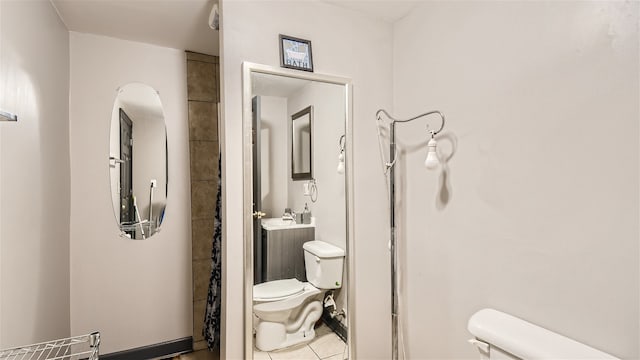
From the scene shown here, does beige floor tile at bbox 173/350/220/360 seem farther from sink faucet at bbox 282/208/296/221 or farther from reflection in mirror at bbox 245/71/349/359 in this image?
sink faucet at bbox 282/208/296/221

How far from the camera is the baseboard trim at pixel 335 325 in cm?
188

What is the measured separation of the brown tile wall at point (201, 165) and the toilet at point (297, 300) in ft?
3.55

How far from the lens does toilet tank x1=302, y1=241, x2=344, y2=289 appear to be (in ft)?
5.96

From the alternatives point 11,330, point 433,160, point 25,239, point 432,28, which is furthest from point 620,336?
point 25,239

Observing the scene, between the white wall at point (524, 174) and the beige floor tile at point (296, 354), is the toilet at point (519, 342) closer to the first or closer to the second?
the white wall at point (524, 174)

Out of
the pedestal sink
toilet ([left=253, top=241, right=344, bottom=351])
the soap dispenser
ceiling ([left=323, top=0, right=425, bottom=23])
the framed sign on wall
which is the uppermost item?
ceiling ([left=323, top=0, right=425, bottom=23])

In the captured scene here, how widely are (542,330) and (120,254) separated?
2.57 metres

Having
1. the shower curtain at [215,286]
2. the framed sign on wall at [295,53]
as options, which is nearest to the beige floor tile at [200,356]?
the shower curtain at [215,286]

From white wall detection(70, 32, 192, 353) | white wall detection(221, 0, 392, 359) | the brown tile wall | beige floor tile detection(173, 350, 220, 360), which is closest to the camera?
white wall detection(221, 0, 392, 359)

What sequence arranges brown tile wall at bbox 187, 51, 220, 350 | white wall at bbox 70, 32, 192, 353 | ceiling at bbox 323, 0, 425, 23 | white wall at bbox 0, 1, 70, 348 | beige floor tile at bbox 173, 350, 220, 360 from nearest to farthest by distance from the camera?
white wall at bbox 0, 1, 70, 348
ceiling at bbox 323, 0, 425, 23
white wall at bbox 70, 32, 192, 353
beige floor tile at bbox 173, 350, 220, 360
brown tile wall at bbox 187, 51, 220, 350

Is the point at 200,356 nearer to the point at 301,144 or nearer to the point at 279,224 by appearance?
the point at 279,224

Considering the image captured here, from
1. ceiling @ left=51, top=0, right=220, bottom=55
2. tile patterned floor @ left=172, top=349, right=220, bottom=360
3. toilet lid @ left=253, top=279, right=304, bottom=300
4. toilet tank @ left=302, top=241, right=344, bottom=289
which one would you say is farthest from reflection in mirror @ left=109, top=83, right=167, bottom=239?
toilet tank @ left=302, top=241, right=344, bottom=289

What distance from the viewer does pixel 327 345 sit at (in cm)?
187

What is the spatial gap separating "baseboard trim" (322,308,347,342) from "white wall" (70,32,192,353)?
50.0 inches
